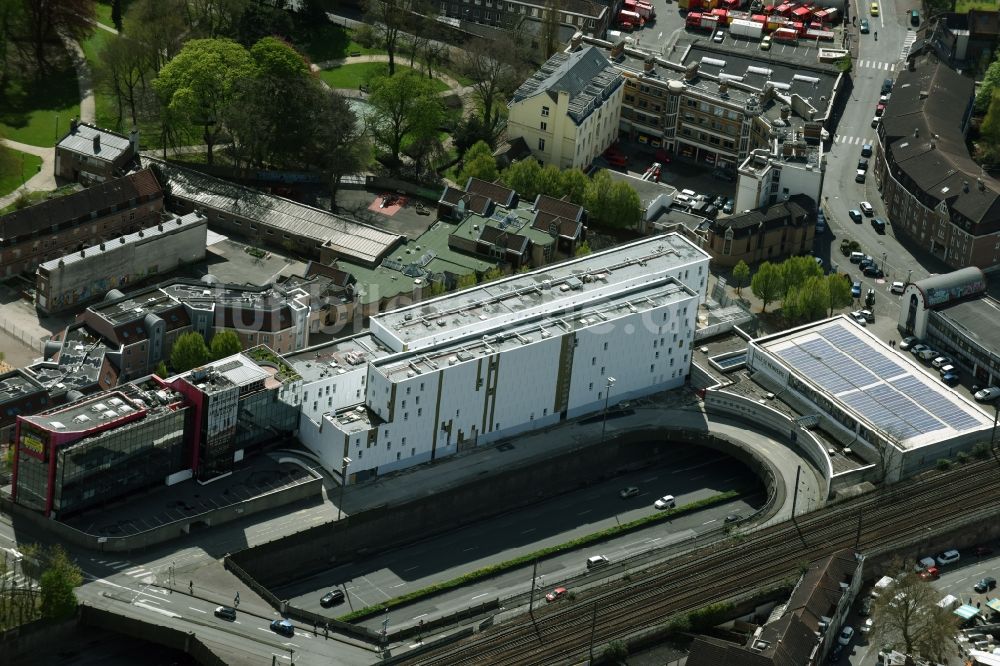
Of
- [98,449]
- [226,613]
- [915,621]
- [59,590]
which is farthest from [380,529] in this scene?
[915,621]

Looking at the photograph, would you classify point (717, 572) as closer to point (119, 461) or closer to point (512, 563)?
point (512, 563)

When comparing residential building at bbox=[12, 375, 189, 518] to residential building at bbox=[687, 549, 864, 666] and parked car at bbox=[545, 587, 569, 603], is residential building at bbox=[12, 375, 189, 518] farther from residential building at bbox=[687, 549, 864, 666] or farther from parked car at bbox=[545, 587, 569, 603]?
residential building at bbox=[687, 549, 864, 666]

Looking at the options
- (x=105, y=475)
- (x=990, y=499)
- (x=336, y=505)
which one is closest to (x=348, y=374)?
(x=336, y=505)

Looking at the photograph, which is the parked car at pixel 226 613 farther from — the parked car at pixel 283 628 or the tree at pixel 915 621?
the tree at pixel 915 621

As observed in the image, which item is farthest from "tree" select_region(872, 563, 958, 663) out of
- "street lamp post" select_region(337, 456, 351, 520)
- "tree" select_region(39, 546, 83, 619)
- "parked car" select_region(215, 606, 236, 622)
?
"tree" select_region(39, 546, 83, 619)

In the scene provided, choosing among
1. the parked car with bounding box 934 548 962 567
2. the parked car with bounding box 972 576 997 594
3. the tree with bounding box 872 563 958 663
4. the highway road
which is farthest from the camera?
the parked car with bounding box 934 548 962 567
